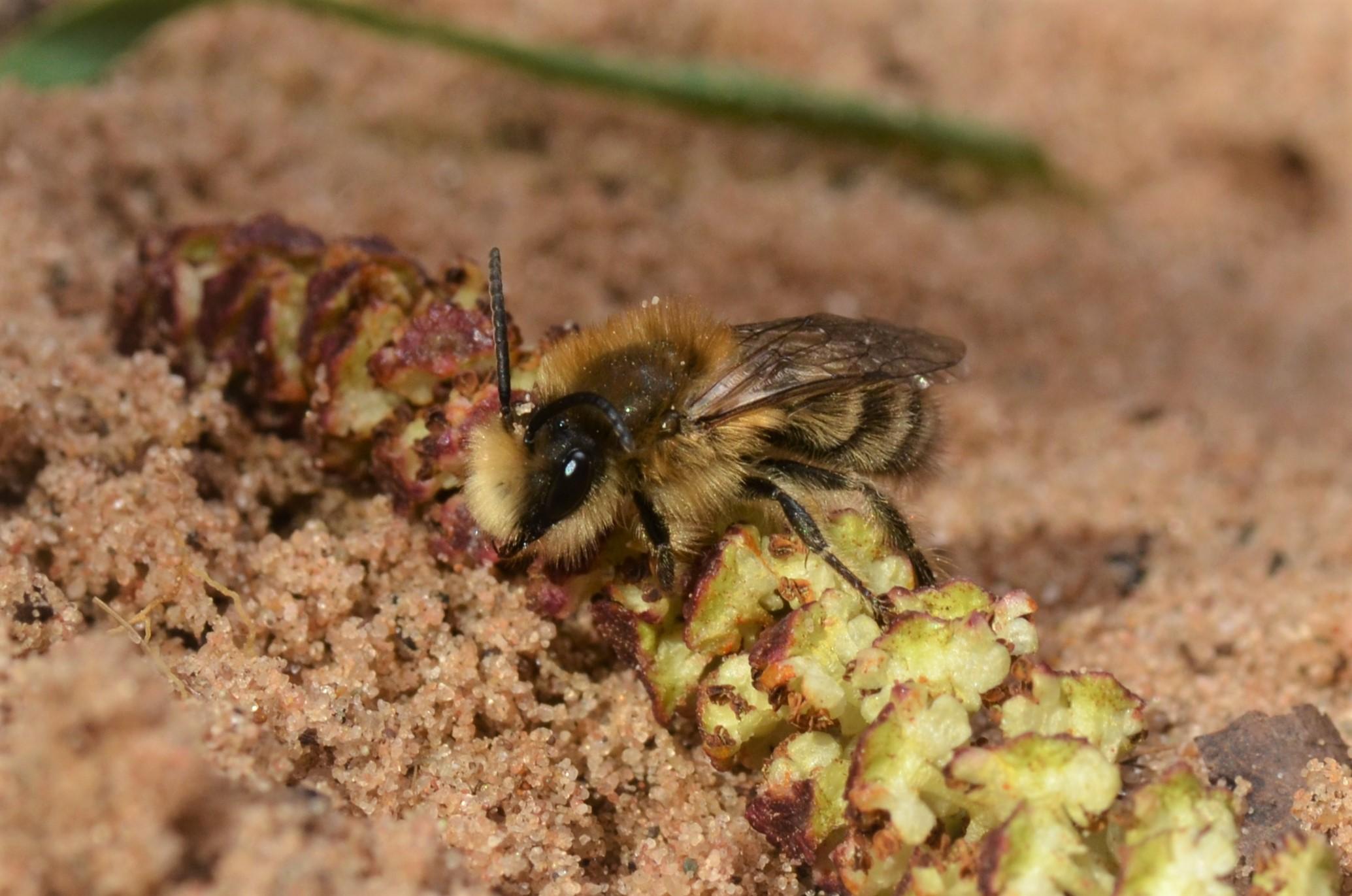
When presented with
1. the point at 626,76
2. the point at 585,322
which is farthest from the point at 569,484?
the point at 626,76

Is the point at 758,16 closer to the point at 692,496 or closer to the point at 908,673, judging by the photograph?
the point at 692,496

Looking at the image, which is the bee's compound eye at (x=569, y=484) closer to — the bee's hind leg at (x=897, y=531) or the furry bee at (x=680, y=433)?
the furry bee at (x=680, y=433)

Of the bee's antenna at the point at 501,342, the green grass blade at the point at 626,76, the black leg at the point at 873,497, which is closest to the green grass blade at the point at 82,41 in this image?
the green grass blade at the point at 626,76

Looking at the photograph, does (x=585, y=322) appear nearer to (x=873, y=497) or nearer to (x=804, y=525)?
(x=873, y=497)

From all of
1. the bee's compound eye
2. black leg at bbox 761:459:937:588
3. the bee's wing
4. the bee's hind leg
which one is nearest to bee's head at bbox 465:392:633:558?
the bee's compound eye

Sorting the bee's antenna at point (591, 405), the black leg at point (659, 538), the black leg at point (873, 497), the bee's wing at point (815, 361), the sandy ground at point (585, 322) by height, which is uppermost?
the bee's wing at point (815, 361)

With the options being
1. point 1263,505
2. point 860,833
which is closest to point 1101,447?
point 1263,505
